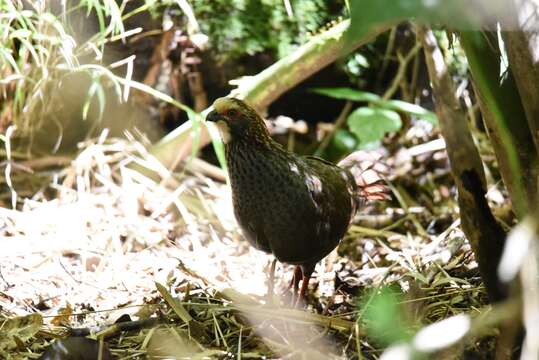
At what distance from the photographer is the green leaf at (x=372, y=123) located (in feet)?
14.1

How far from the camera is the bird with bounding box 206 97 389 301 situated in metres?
2.85

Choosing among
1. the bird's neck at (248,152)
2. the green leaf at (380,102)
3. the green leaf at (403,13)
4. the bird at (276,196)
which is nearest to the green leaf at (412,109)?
the green leaf at (380,102)

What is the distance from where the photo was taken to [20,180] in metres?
4.20

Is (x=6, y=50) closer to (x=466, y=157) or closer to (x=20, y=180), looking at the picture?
(x=20, y=180)

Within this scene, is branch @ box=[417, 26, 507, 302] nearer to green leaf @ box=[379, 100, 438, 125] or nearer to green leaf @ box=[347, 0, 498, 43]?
green leaf @ box=[347, 0, 498, 43]

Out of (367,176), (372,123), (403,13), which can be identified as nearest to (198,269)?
(367,176)

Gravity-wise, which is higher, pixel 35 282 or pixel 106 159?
pixel 106 159

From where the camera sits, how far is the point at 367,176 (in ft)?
11.7

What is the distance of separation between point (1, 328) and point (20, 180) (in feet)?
5.83

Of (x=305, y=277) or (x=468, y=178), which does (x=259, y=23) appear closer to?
(x=305, y=277)

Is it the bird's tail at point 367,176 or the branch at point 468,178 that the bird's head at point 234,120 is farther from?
the branch at point 468,178

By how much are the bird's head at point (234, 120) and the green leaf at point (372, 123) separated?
4.69 feet

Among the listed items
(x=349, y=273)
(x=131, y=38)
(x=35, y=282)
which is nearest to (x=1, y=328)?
(x=35, y=282)

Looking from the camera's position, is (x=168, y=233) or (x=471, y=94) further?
(x=471, y=94)
